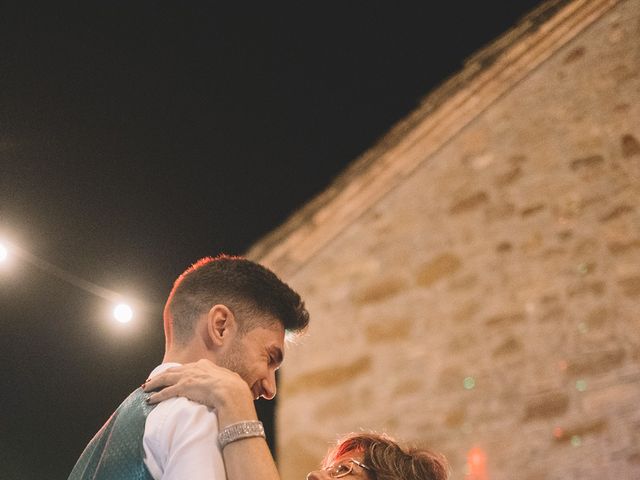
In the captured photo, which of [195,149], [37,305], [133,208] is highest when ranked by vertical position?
[195,149]

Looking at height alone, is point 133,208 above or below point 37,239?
above

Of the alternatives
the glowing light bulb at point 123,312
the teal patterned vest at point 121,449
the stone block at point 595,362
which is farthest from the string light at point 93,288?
the teal patterned vest at point 121,449

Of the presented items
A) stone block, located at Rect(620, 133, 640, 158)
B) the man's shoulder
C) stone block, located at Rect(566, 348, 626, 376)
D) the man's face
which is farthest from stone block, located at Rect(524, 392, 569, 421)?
the man's shoulder

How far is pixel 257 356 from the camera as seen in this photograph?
5.78ft

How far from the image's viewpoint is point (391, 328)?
159 inches

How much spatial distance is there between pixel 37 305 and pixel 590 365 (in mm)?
4357

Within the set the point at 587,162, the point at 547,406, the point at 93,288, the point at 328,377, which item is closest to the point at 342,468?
the point at 547,406

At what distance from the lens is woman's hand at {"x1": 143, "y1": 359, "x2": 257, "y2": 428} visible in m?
1.46

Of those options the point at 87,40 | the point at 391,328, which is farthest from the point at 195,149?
the point at 391,328

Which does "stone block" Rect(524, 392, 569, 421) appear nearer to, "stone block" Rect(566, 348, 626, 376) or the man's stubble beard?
"stone block" Rect(566, 348, 626, 376)

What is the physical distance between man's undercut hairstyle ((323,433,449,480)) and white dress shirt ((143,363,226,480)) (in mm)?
1143

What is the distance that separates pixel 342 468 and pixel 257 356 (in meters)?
0.86

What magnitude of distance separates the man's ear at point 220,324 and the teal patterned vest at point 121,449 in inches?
9.8

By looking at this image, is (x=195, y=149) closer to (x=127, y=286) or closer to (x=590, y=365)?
(x=127, y=286)
